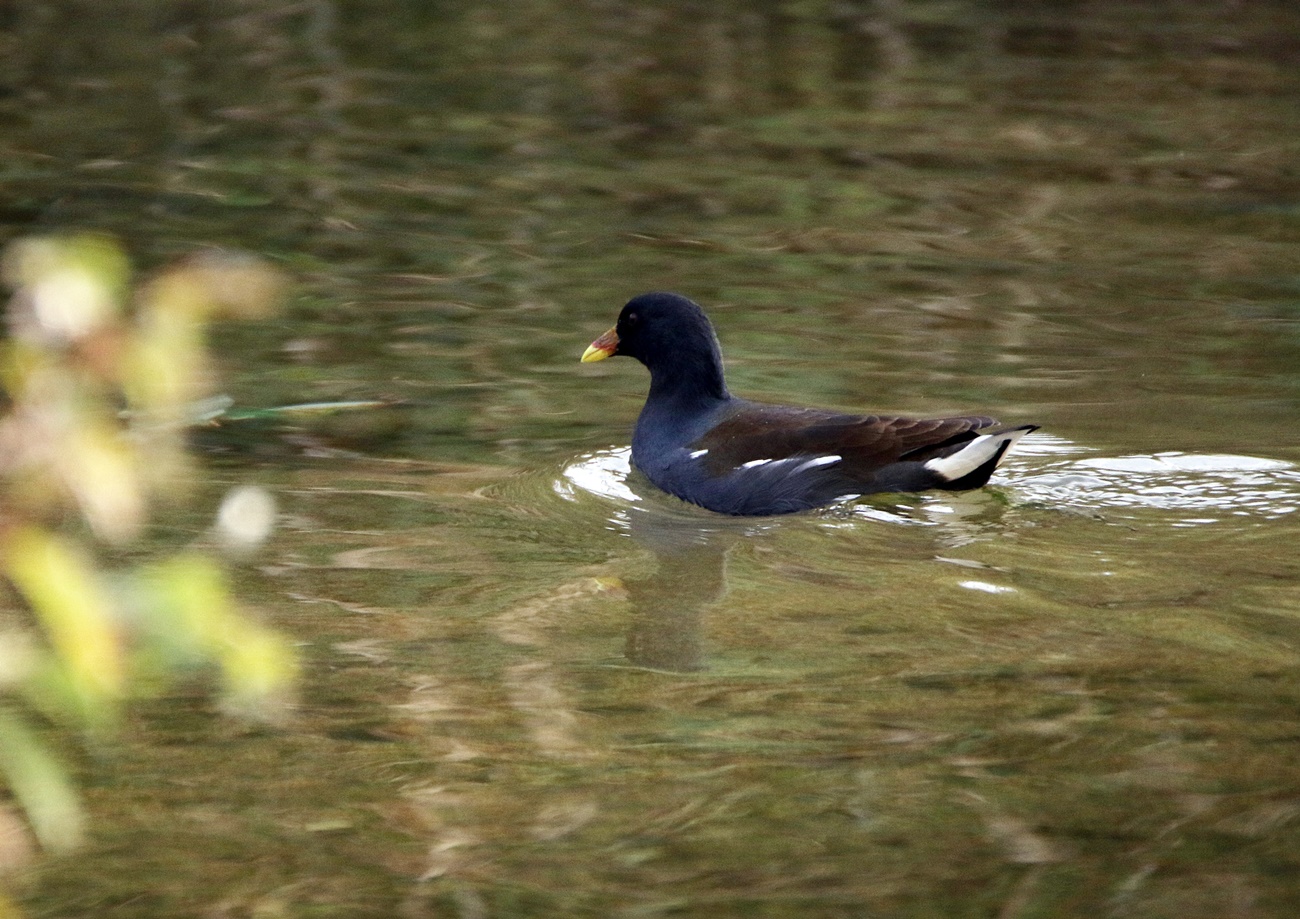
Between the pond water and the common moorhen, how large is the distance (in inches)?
4.7

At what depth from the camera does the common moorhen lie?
6.60m

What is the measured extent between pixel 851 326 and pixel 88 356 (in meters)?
7.62

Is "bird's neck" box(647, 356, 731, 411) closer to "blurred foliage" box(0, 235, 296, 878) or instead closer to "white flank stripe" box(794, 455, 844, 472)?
"white flank stripe" box(794, 455, 844, 472)

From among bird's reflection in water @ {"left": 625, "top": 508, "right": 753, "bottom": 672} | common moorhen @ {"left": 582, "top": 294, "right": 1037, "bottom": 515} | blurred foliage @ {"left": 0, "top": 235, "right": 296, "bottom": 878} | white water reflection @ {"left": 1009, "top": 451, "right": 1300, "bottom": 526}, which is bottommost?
bird's reflection in water @ {"left": 625, "top": 508, "right": 753, "bottom": 672}

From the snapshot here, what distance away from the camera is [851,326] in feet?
30.5

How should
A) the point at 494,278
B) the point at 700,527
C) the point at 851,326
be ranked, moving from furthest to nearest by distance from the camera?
the point at 494,278
the point at 851,326
the point at 700,527

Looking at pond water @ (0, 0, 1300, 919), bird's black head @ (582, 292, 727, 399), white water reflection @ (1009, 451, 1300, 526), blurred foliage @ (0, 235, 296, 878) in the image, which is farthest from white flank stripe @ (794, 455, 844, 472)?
blurred foliage @ (0, 235, 296, 878)

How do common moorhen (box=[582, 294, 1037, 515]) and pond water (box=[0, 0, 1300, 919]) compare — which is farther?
common moorhen (box=[582, 294, 1037, 515])

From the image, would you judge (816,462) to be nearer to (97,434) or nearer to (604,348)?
(604,348)

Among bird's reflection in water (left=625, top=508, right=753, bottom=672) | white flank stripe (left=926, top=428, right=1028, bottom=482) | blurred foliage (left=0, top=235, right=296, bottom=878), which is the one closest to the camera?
blurred foliage (left=0, top=235, right=296, bottom=878)

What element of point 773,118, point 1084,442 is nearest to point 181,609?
point 1084,442

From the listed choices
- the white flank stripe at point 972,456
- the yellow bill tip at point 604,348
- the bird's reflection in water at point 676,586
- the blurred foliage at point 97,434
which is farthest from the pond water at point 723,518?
the blurred foliage at point 97,434

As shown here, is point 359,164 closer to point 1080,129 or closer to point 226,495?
point 1080,129

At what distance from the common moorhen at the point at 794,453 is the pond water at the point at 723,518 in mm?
119
